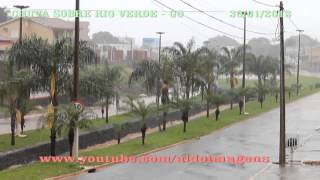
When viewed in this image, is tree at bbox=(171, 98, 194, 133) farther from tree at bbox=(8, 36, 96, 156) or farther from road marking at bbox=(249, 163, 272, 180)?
tree at bbox=(8, 36, 96, 156)

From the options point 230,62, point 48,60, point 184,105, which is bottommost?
point 184,105

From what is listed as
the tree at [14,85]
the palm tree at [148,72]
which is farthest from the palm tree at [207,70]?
the tree at [14,85]

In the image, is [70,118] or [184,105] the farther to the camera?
[184,105]

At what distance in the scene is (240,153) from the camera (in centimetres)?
2917

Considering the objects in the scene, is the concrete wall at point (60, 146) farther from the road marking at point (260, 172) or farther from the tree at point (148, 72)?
the road marking at point (260, 172)

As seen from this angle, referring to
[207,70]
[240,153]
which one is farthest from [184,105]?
[240,153]

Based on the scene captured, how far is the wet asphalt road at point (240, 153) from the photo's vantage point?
72.3 feet

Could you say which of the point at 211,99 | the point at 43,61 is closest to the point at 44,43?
the point at 43,61

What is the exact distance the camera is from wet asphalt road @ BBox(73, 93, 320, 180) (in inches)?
867

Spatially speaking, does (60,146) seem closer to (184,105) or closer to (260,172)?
(184,105)

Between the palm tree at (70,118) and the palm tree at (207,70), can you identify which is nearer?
the palm tree at (70,118)

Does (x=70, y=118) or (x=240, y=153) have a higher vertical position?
(x=70, y=118)

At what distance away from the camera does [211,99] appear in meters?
46.6

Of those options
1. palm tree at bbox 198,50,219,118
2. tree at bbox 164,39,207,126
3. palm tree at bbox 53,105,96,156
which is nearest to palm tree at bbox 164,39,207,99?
tree at bbox 164,39,207,126
